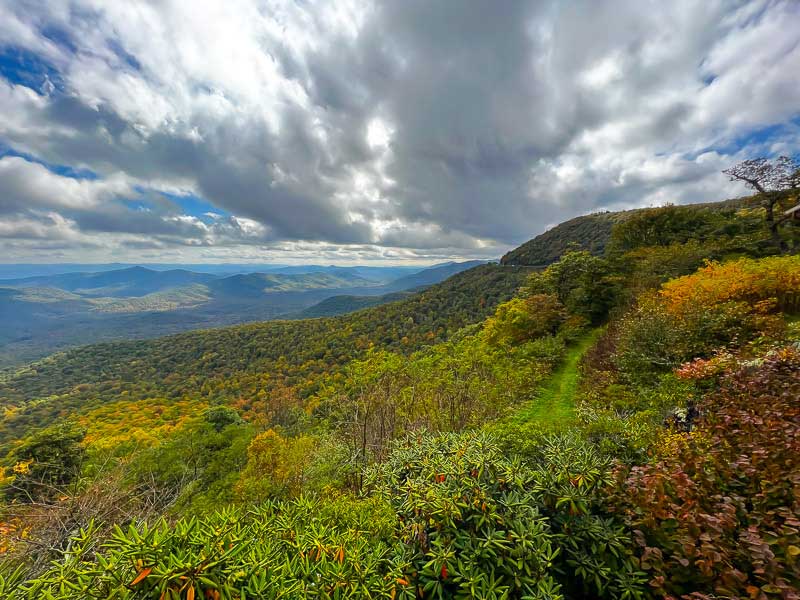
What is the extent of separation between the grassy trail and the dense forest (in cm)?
11

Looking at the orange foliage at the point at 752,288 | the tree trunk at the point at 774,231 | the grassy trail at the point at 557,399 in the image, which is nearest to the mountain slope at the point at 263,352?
the grassy trail at the point at 557,399

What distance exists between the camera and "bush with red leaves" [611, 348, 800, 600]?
189 centimetres

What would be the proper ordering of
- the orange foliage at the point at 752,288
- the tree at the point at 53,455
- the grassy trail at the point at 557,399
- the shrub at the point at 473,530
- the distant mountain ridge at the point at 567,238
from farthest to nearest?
the distant mountain ridge at the point at 567,238 < the tree at the point at 53,455 < the grassy trail at the point at 557,399 < the orange foliage at the point at 752,288 < the shrub at the point at 473,530

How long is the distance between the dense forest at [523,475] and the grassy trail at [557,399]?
0.11 meters

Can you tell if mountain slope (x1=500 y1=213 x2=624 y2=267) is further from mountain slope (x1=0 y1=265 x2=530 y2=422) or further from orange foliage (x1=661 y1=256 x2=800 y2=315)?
orange foliage (x1=661 y1=256 x2=800 y2=315)

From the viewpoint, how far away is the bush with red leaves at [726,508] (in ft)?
6.21

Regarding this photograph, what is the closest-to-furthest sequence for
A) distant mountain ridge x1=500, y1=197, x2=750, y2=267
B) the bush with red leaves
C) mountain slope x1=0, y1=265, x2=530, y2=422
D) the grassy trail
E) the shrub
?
1. the bush with red leaves
2. the shrub
3. the grassy trail
4. mountain slope x1=0, y1=265, x2=530, y2=422
5. distant mountain ridge x1=500, y1=197, x2=750, y2=267

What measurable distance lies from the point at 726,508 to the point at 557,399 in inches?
317

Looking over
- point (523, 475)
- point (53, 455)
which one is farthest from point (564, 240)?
point (53, 455)

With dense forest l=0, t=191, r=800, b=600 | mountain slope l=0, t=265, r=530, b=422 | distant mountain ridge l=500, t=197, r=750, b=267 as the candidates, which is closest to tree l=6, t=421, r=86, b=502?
dense forest l=0, t=191, r=800, b=600

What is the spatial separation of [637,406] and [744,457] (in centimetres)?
457

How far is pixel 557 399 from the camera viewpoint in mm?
9680

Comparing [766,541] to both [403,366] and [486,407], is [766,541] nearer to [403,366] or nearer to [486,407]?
[486,407]

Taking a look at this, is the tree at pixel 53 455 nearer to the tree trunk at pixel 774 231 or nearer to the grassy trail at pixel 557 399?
the grassy trail at pixel 557 399
